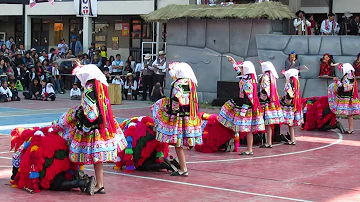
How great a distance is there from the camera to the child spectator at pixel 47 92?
2466cm

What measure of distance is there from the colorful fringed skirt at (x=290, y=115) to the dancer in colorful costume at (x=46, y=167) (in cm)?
634

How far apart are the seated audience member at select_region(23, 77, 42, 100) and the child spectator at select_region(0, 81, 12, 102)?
4.11 ft

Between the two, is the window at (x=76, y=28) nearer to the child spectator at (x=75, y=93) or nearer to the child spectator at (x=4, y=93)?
the child spectator at (x=75, y=93)

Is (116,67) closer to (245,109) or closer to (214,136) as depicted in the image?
(214,136)

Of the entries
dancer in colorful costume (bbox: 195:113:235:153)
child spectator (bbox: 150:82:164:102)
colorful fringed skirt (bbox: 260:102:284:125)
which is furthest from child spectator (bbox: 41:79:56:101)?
colorful fringed skirt (bbox: 260:102:284:125)

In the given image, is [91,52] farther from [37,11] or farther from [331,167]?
[331,167]

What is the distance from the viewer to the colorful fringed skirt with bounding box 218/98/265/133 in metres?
12.4

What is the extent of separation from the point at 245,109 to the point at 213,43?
12096 millimetres

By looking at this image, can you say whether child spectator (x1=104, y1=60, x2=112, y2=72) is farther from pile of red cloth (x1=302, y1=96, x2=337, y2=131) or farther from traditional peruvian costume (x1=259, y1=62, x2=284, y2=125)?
traditional peruvian costume (x1=259, y1=62, x2=284, y2=125)

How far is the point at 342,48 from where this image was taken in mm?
21703

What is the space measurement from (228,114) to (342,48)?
10418 millimetres

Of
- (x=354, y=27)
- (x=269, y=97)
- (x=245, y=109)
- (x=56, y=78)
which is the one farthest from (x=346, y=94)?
(x=56, y=78)

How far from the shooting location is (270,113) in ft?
43.2

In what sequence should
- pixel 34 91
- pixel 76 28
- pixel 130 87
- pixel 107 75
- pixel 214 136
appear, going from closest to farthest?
pixel 214 136 → pixel 34 91 → pixel 107 75 → pixel 130 87 → pixel 76 28
